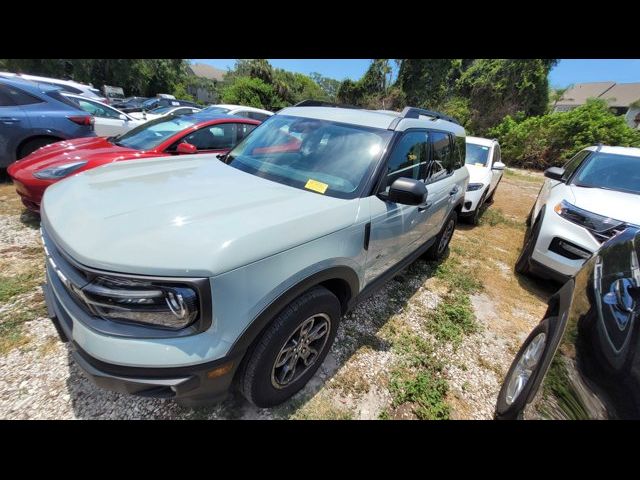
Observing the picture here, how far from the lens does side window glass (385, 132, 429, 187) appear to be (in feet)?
7.49

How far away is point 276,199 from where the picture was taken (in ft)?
5.95

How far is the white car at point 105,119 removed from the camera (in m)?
6.19

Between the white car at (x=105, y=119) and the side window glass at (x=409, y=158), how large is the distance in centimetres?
655

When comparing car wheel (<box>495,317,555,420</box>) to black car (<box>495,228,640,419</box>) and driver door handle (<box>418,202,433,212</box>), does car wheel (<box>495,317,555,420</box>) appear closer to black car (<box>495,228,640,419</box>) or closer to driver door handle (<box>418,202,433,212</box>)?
black car (<box>495,228,640,419</box>)

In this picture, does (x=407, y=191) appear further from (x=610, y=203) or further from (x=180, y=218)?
(x=610, y=203)

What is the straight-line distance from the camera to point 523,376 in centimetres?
191

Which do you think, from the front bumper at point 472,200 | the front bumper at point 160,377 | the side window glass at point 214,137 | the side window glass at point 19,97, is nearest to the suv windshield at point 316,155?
the front bumper at point 160,377

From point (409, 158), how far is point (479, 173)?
13.7ft

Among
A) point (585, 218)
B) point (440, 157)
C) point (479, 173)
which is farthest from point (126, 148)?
point (479, 173)

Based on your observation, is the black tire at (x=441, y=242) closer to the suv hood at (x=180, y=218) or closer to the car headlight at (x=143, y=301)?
the suv hood at (x=180, y=218)

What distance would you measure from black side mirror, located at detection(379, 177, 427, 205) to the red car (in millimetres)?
2921

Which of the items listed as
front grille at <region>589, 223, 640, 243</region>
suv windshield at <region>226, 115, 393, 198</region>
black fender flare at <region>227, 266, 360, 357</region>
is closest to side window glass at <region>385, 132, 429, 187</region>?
suv windshield at <region>226, 115, 393, 198</region>

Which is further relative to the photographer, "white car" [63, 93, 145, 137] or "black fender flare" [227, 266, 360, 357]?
"white car" [63, 93, 145, 137]
